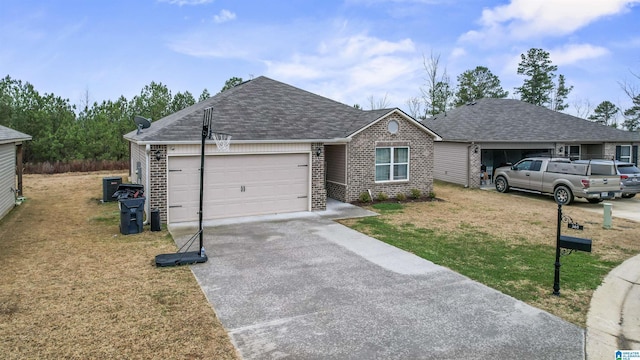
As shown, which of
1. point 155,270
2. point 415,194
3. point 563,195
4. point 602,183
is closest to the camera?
point 155,270

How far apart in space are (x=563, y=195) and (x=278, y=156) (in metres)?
11.6

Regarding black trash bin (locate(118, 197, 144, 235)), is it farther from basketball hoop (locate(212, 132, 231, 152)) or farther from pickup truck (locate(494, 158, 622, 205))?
pickup truck (locate(494, 158, 622, 205))

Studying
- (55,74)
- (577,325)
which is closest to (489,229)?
(577,325)

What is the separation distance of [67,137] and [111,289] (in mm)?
24566

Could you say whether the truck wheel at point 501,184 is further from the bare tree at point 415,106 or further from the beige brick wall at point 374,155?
the bare tree at point 415,106

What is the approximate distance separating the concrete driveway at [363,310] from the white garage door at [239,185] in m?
3.38

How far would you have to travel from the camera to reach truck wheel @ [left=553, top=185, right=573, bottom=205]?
53.6 ft

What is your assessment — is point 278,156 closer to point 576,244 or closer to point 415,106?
point 576,244

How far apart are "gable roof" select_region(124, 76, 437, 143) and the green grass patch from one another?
445 cm

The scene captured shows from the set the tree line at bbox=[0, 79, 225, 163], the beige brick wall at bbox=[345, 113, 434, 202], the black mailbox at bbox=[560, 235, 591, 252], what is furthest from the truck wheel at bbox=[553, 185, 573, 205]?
the tree line at bbox=[0, 79, 225, 163]

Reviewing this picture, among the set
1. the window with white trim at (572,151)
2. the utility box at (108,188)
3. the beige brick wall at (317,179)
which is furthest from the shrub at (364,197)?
the window with white trim at (572,151)

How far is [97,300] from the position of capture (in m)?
6.55

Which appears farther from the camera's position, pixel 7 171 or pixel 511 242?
pixel 7 171

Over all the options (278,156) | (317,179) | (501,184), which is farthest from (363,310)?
(501,184)
